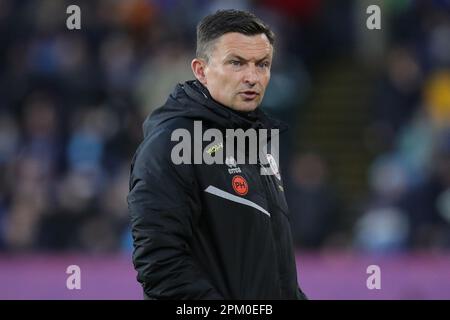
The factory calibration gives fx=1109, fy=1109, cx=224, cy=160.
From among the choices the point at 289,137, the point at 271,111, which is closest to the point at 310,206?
the point at 289,137

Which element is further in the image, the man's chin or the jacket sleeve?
the man's chin

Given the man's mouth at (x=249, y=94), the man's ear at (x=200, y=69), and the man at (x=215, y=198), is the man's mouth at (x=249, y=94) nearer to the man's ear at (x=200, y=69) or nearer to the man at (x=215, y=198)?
the man at (x=215, y=198)

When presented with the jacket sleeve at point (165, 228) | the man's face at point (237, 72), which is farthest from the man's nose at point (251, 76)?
the jacket sleeve at point (165, 228)

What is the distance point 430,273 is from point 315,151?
450 cm

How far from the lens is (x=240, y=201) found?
15.0 feet

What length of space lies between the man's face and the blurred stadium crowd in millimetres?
6847

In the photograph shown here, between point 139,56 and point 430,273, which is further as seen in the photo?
point 139,56

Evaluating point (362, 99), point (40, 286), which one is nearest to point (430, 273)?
point (40, 286)

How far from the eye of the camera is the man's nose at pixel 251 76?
471 cm

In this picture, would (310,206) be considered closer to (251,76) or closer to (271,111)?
(271,111)

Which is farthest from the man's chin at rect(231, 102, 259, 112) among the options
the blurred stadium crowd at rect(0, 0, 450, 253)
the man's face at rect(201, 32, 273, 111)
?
the blurred stadium crowd at rect(0, 0, 450, 253)

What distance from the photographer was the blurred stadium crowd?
11617 millimetres

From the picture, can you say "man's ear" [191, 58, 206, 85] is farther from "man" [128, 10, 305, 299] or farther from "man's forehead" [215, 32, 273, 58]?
Result: "man's forehead" [215, 32, 273, 58]
